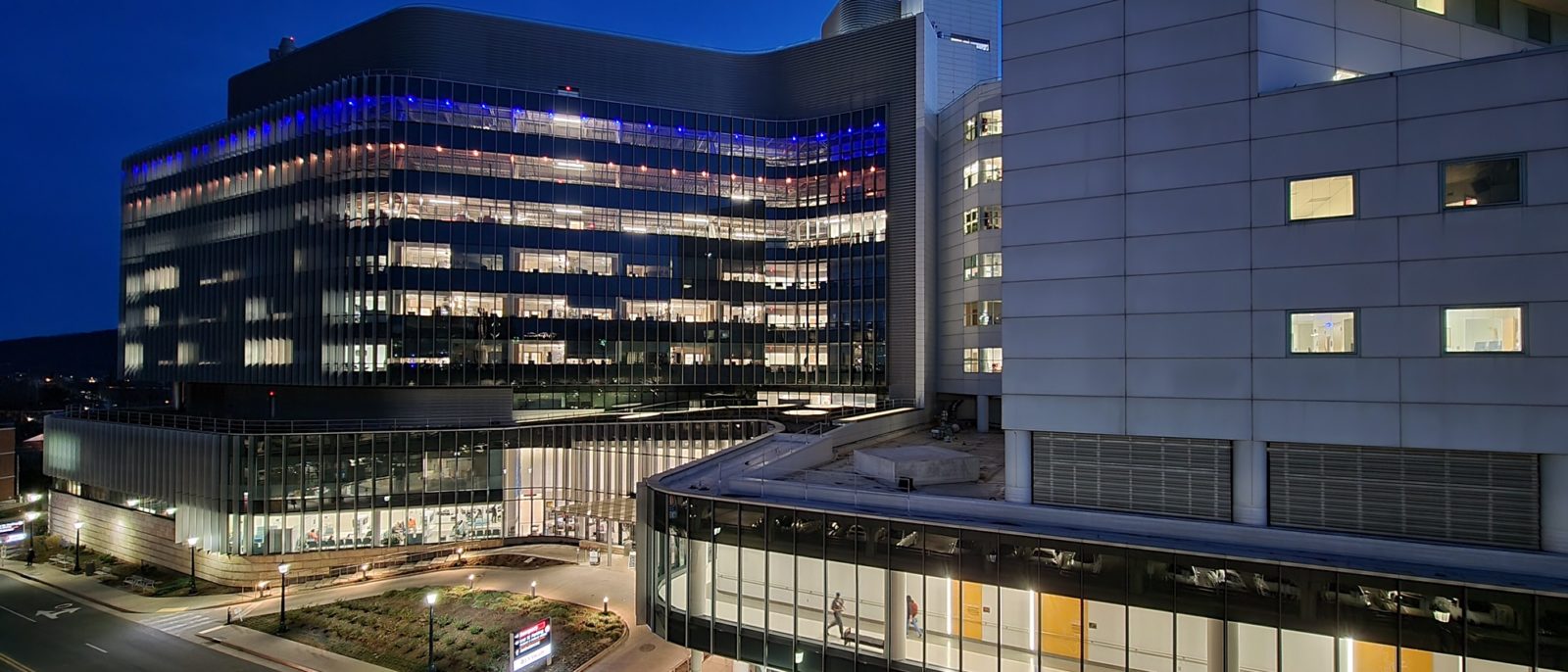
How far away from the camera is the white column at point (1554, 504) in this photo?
15539 millimetres

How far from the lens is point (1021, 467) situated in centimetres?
2106

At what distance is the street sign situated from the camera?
27.4m

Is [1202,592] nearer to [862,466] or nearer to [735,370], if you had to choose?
[862,466]

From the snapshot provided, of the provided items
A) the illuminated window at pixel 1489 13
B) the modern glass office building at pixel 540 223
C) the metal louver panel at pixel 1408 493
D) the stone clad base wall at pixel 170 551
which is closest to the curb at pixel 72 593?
the stone clad base wall at pixel 170 551

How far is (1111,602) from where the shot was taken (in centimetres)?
1742

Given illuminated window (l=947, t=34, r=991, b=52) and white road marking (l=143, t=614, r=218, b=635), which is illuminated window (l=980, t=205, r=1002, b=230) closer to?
illuminated window (l=947, t=34, r=991, b=52)

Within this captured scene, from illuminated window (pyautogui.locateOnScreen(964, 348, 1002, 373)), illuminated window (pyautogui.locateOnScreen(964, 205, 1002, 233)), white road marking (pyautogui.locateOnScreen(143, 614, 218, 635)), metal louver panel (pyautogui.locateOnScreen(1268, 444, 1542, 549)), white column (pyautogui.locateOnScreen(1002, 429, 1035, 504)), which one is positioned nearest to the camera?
metal louver panel (pyautogui.locateOnScreen(1268, 444, 1542, 549))

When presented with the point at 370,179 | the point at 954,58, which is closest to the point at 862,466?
the point at 370,179

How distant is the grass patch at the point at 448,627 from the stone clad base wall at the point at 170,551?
25.2 feet

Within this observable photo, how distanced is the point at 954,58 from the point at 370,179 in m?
49.4

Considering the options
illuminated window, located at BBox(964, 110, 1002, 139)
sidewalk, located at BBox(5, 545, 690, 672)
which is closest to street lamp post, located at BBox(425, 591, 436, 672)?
sidewalk, located at BBox(5, 545, 690, 672)

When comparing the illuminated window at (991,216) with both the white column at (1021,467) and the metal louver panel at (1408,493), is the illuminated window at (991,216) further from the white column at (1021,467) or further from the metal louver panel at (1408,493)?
the metal louver panel at (1408,493)

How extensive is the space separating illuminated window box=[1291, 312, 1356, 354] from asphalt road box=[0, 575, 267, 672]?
131ft

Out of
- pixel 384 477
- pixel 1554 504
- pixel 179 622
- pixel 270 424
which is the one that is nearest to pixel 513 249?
pixel 384 477
